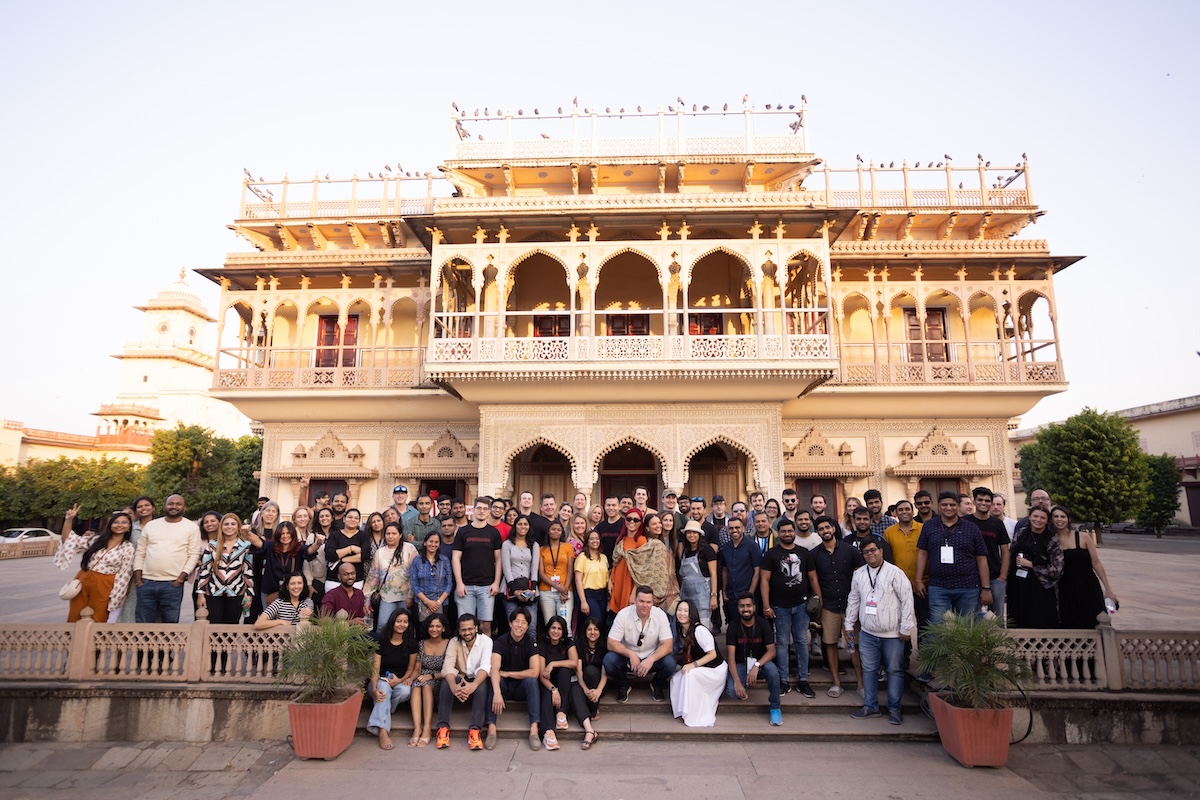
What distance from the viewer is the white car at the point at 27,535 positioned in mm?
29084

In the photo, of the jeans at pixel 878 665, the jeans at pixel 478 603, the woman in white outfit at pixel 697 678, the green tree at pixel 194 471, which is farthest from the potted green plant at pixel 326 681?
the green tree at pixel 194 471

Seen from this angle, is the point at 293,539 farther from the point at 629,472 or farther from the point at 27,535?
the point at 27,535

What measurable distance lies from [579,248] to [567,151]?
3.78 m

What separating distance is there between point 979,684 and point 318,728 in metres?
5.86

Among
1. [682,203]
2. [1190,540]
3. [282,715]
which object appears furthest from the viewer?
[1190,540]

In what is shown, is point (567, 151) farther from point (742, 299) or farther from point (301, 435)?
point (301, 435)

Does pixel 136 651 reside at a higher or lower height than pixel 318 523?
lower

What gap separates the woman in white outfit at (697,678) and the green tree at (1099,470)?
2794 cm

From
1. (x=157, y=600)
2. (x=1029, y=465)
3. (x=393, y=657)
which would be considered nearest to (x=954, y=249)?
(x=393, y=657)

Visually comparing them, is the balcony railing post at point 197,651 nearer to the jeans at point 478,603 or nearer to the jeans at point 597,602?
the jeans at point 478,603

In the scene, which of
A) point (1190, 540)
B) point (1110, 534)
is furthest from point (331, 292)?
point (1110, 534)

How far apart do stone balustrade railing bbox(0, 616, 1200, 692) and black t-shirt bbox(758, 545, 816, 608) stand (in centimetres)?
201

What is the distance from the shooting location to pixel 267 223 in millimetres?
17656

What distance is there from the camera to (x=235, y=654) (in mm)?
6891
